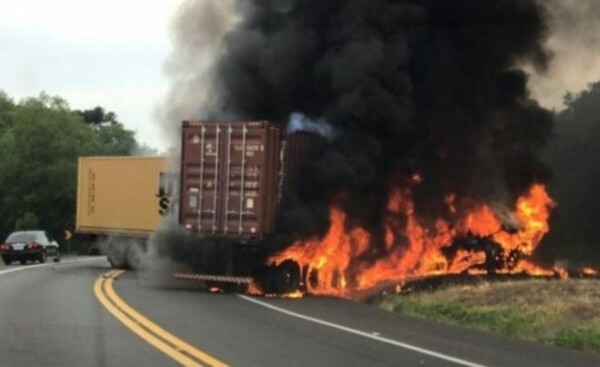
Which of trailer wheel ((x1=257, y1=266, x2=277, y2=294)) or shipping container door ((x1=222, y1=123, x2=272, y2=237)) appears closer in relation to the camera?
trailer wheel ((x1=257, y1=266, x2=277, y2=294))

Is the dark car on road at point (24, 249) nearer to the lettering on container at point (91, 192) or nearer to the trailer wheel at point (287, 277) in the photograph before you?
the lettering on container at point (91, 192)

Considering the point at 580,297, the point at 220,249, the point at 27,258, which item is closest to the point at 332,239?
the point at 220,249

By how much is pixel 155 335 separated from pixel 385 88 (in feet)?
43.1

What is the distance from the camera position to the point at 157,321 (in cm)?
1411

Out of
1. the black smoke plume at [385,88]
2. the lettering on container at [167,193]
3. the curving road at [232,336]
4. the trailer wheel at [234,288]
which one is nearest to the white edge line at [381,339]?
the curving road at [232,336]

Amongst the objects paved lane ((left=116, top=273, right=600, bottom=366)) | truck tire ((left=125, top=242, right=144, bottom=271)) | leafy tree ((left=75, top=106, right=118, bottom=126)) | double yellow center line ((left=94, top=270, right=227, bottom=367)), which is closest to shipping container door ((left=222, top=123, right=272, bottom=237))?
paved lane ((left=116, top=273, right=600, bottom=366))

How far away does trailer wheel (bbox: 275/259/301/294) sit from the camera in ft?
66.6

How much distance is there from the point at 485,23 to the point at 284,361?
19.4m

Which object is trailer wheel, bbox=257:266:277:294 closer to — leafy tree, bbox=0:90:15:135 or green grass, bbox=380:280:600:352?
green grass, bbox=380:280:600:352

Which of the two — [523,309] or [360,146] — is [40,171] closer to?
[360,146]

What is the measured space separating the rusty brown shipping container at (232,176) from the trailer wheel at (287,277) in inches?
32.8

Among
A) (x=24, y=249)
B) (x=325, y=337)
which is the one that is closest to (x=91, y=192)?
(x=24, y=249)

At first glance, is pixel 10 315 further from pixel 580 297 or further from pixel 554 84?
pixel 554 84

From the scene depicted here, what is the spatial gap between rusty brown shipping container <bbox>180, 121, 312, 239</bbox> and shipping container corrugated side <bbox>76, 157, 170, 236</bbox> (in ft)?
27.0
